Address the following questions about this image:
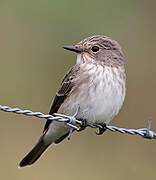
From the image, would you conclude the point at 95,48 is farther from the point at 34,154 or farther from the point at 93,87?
the point at 34,154

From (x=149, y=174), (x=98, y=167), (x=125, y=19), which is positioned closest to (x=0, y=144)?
(x=98, y=167)

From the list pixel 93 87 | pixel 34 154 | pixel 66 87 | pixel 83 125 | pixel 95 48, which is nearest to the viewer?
pixel 83 125

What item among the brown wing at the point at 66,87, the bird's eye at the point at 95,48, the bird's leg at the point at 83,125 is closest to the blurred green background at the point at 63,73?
the brown wing at the point at 66,87

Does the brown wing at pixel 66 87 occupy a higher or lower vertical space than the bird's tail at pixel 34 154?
higher

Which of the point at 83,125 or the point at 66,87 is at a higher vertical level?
the point at 66,87

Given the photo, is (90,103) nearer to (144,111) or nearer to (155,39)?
(144,111)

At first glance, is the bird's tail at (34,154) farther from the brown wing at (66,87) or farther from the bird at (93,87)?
the brown wing at (66,87)

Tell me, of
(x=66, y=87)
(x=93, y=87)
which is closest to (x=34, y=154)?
(x=66, y=87)
